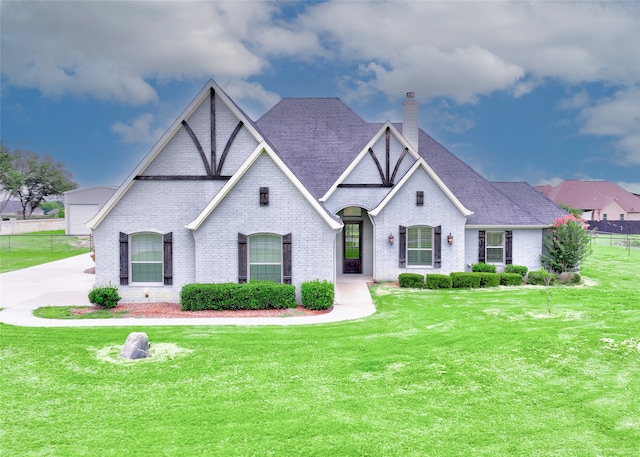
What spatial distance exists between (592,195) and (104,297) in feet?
273

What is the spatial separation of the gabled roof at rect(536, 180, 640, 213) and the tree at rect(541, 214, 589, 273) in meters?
63.4

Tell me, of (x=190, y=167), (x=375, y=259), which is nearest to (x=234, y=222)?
(x=190, y=167)

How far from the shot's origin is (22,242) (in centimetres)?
4350

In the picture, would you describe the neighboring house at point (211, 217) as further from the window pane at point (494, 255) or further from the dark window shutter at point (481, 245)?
the window pane at point (494, 255)

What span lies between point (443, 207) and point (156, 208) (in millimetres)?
12500

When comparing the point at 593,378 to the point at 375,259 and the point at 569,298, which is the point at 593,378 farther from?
the point at 375,259

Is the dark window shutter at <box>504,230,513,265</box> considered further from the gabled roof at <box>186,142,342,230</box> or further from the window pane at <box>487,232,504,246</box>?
the gabled roof at <box>186,142,342,230</box>

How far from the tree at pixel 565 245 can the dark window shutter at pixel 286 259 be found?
13386 mm

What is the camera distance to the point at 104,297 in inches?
617

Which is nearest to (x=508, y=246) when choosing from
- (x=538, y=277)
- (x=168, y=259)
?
(x=538, y=277)

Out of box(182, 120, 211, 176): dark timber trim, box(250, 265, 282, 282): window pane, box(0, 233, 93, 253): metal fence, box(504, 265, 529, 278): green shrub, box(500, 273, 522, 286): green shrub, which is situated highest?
box(182, 120, 211, 176): dark timber trim

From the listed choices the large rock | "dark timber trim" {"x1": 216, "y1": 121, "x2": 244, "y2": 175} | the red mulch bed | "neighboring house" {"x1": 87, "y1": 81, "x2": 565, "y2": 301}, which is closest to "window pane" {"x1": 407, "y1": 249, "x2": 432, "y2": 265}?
"neighboring house" {"x1": 87, "y1": 81, "x2": 565, "y2": 301}

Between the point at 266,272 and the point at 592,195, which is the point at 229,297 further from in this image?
the point at 592,195

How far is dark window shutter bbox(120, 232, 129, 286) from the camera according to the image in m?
16.7
